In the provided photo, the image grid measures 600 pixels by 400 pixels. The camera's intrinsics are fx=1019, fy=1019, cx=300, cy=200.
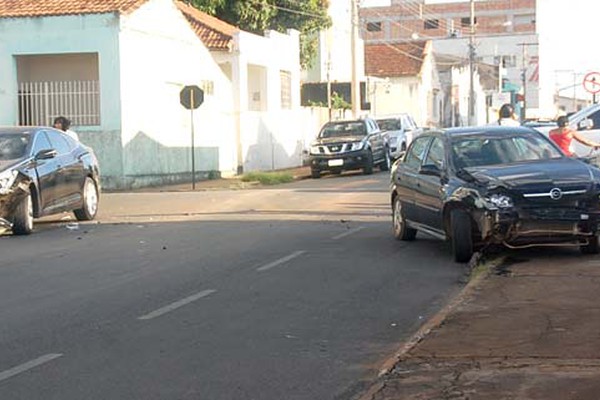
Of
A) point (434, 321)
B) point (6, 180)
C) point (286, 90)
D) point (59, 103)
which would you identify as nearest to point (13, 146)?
point (6, 180)

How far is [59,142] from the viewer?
1752 cm

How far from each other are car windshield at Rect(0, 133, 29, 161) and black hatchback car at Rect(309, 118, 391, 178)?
694 inches

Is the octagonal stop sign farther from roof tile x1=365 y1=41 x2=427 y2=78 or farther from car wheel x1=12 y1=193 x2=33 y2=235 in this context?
roof tile x1=365 y1=41 x2=427 y2=78

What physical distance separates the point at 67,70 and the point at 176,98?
3.75 m

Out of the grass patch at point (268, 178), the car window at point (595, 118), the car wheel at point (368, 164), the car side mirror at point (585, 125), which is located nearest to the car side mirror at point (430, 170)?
the car side mirror at point (585, 125)

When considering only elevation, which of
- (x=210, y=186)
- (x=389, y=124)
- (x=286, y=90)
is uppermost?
(x=286, y=90)

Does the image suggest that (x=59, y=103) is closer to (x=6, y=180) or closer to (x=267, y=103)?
(x=267, y=103)

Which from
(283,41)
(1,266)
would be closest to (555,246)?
(1,266)

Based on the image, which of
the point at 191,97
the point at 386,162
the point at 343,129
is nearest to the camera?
the point at 191,97

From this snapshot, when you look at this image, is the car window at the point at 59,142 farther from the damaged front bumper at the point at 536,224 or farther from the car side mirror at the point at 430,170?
the damaged front bumper at the point at 536,224

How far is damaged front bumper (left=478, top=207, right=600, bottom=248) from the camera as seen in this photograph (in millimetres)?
10977

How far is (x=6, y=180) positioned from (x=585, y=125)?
38.7 feet

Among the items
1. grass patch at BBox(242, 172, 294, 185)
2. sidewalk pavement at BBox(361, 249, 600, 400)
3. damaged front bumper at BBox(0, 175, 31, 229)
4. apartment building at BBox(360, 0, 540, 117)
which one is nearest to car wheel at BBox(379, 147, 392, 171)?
grass patch at BBox(242, 172, 294, 185)

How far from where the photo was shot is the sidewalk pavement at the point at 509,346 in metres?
6.25
